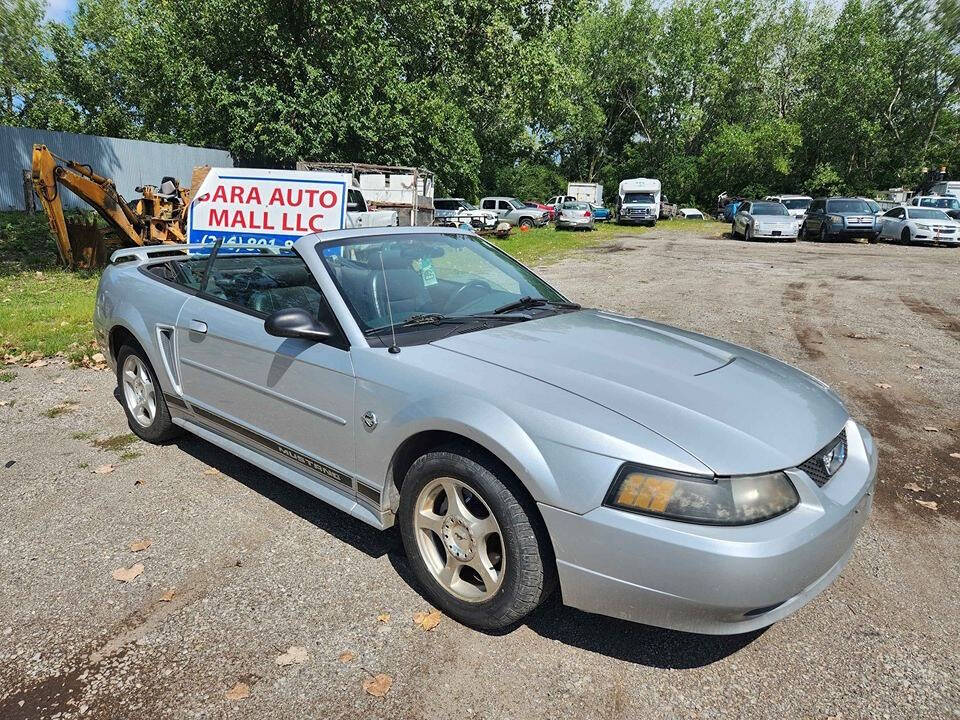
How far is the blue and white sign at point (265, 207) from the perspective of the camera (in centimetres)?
745

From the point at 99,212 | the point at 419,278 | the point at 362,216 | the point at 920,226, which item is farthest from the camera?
the point at 920,226

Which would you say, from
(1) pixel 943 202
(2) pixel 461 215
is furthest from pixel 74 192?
(1) pixel 943 202

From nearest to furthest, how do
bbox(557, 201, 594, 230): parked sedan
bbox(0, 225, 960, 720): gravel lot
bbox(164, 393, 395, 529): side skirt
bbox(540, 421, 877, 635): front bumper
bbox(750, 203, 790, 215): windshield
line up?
bbox(540, 421, 877, 635): front bumper, bbox(0, 225, 960, 720): gravel lot, bbox(164, 393, 395, 529): side skirt, bbox(750, 203, 790, 215): windshield, bbox(557, 201, 594, 230): parked sedan

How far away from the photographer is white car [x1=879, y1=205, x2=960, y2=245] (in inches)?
903

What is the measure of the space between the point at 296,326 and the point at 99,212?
12.6 metres

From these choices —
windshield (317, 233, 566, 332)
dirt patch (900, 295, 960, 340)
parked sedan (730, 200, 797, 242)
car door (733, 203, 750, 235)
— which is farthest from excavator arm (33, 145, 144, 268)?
car door (733, 203, 750, 235)

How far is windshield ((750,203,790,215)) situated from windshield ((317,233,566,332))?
24594 millimetres

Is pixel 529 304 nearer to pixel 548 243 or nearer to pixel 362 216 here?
pixel 362 216

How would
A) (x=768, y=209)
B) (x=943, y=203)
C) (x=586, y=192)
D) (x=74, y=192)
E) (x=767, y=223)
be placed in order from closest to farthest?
1. (x=74, y=192)
2. (x=767, y=223)
3. (x=768, y=209)
4. (x=943, y=203)
5. (x=586, y=192)

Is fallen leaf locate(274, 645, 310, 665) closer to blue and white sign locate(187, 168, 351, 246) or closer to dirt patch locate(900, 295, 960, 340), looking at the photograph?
blue and white sign locate(187, 168, 351, 246)

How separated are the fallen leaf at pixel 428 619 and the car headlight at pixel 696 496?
100 centimetres

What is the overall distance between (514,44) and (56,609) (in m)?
31.8

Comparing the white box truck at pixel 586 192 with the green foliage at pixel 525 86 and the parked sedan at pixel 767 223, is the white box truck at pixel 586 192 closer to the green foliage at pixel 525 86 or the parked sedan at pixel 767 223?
the green foliage at pixel 525 86

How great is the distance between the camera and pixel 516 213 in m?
35.7
